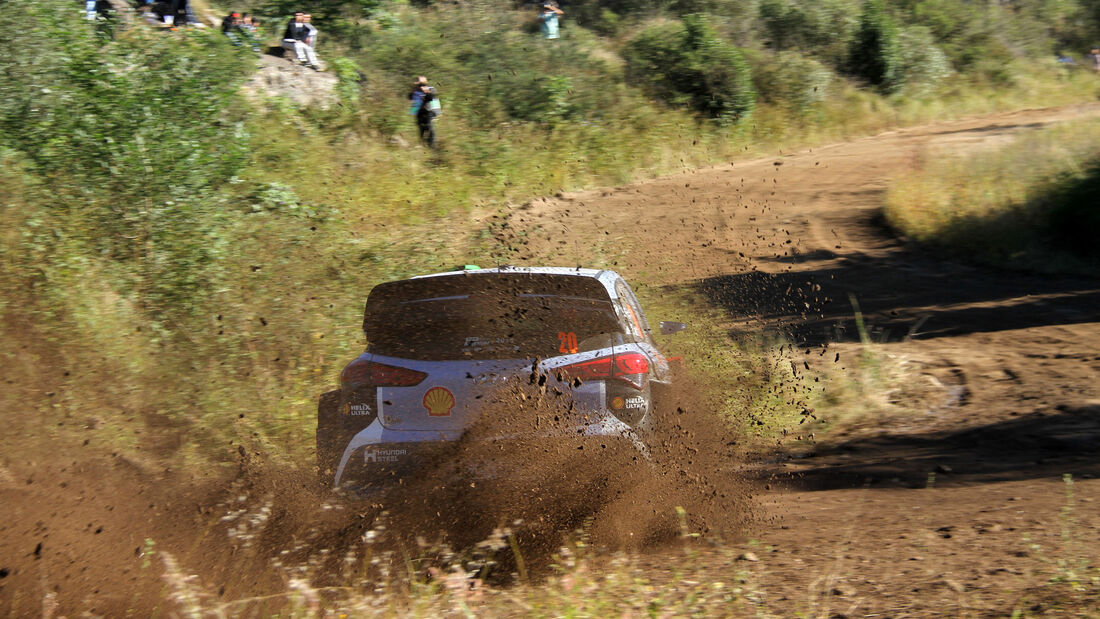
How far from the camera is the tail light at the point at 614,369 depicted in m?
5.15

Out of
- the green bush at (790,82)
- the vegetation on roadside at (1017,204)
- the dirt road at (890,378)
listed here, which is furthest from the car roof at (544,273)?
the green bush at (790,82)

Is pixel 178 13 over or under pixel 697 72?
over

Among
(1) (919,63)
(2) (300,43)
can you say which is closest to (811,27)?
(1) (919,63)

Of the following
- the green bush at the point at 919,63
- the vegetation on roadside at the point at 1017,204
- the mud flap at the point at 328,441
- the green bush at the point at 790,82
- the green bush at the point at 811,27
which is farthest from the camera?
the green bush at the point at 811,27

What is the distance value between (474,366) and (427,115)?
15746 mm

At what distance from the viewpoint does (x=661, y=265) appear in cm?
1711

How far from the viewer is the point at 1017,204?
57.0ft

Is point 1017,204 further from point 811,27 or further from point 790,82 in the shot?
point 811,27

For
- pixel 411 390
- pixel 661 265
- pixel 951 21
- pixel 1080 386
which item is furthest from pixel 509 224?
pixel 951 21

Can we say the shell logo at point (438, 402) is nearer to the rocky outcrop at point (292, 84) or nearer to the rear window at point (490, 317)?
the rear window at point (490, 317)

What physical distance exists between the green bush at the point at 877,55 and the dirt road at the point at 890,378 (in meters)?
7.60

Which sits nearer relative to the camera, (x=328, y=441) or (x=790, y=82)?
(x=328, y=441)

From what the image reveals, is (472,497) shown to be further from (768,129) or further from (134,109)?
(768,129)

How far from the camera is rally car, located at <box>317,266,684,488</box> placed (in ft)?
16.8
